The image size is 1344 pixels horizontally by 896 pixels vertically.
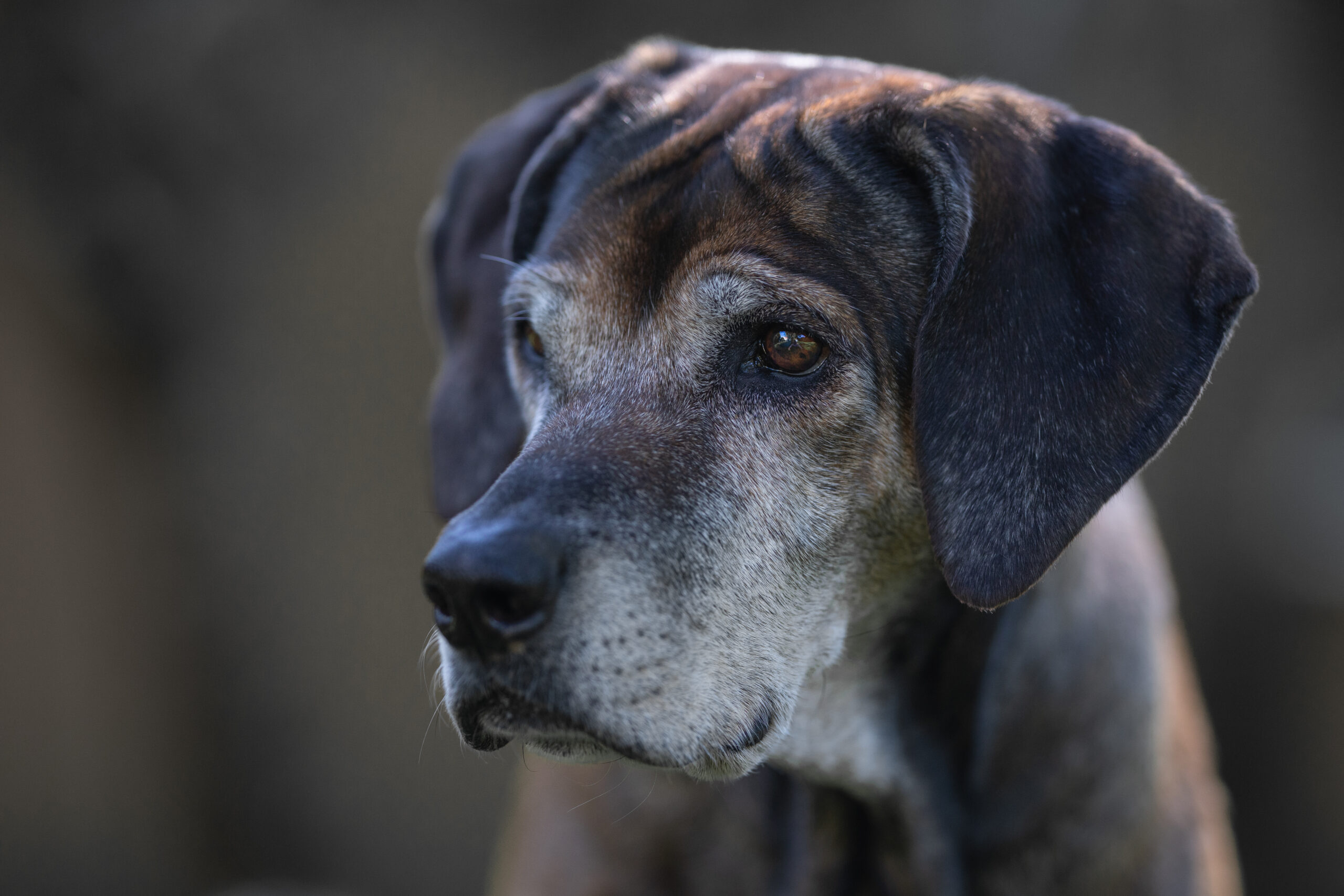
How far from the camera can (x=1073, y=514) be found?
6.60 feet

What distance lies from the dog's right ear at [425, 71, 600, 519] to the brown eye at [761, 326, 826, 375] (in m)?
0.83

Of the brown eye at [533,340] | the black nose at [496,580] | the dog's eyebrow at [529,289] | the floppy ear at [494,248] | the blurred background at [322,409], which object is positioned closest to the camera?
the black nose at [496,580]

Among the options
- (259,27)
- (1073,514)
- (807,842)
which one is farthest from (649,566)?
(259,27)

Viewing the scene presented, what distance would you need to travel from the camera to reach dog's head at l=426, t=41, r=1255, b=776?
1.90 metres

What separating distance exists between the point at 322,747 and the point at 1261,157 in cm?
520

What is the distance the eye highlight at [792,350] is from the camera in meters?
2.10

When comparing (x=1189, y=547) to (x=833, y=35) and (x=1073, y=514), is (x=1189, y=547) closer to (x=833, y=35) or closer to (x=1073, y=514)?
(x=833, y=35)

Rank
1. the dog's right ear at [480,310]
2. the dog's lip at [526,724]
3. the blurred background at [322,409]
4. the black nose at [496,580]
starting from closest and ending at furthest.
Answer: the black nose at [496,580], the dog's lip at [526,724], the dog's right ear at [480,310], the blurred background at [322,409]

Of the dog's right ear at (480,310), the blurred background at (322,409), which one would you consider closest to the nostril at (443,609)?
the dog's right ear at (480,310)

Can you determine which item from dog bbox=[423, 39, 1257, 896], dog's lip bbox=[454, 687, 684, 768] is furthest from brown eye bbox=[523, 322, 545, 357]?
dog's lip bbox=[454, 687, 684, 768]

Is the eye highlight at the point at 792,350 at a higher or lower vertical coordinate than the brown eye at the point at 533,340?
higher

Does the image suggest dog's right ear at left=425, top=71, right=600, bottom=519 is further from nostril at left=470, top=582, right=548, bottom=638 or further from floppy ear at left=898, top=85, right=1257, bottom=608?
floppy ear at left=898, top=85, right=1257, bottom=608

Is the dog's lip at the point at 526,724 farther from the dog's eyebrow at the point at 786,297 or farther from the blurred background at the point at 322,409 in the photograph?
the blurred background at the point at 322,409

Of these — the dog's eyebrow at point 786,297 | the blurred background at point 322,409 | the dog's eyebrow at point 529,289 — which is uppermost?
the dog's eyebrow at point 786,297
